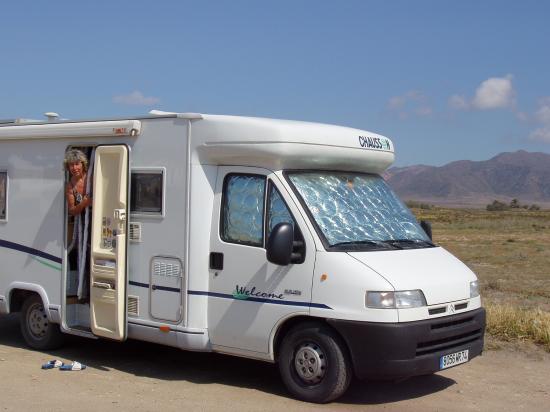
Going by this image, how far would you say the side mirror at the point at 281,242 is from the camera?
285 inches

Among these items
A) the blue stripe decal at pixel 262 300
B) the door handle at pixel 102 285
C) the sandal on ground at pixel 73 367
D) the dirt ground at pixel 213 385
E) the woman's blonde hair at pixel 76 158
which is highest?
the woman's blonde hair at pixel 76 158

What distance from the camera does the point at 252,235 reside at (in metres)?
7.81

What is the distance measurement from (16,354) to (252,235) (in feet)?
11.5

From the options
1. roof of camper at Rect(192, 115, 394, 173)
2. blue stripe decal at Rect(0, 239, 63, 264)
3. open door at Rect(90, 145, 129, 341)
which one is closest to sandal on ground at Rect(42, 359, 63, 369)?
open door at Rect(90, 145, 129, 341)

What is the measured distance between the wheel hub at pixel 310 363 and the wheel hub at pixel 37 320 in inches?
139

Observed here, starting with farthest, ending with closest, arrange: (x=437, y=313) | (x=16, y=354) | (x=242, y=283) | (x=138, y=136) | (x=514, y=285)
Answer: (x=514, y=285)
(x=16, y=354)
(x=138, y=136)
(x=242, y=283)
(x=437, y=313)

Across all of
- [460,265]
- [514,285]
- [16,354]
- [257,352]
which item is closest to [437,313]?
[460,265]

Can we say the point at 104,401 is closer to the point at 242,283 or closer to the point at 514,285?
the point at 242,283

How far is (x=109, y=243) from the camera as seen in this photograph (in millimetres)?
8688

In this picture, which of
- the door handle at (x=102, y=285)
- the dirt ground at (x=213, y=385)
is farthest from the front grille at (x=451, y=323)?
the door handle at (x=102, y=285)

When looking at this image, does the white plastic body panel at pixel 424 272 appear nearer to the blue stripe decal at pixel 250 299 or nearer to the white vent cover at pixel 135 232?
the blue stripe decal at pixel 250 299

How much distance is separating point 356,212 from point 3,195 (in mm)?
4471

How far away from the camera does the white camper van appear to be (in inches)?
283

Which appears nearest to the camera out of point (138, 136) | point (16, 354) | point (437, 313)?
point (437, 313)
